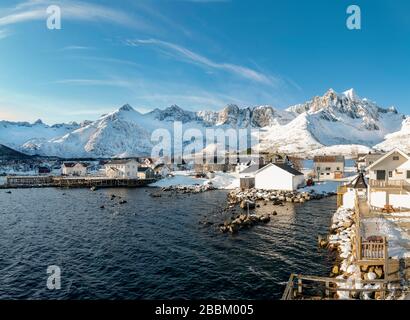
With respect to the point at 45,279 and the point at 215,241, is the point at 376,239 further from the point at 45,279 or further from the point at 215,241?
the point at 45,279

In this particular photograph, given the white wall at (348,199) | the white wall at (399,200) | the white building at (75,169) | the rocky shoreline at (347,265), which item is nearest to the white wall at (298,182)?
the white wall at (348,199)

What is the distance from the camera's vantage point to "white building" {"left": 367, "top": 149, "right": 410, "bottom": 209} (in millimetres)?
29953

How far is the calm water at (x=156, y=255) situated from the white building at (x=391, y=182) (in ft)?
19.9

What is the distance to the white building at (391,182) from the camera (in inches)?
1179

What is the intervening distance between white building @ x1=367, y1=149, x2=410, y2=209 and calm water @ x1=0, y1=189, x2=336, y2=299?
6.08 meters

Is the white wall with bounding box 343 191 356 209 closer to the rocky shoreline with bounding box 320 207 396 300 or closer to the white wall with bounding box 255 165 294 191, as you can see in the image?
the rocky shoreline with bounding box 320 207 396 300

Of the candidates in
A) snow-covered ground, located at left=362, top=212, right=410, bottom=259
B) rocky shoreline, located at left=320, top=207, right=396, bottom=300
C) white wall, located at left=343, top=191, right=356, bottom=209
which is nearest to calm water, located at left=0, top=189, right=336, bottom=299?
rocky shoreline, located at left=320, top=207, right=396, bottom=300

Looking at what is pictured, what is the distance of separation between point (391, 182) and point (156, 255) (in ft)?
74.2

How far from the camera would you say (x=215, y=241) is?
3014 centimetres

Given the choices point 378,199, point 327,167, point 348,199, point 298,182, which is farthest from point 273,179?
point 378,199

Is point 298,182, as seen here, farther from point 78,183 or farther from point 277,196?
Result: point 78,183

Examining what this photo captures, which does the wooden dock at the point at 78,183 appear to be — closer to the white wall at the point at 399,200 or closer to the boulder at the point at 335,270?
the white wall at the point at 399,200

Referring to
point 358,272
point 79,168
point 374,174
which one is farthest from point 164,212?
point 79,168
